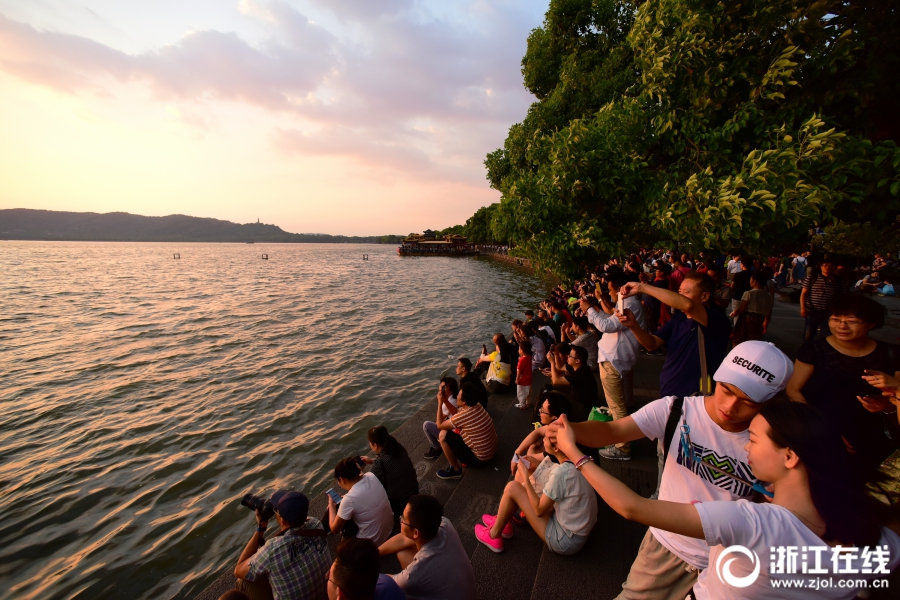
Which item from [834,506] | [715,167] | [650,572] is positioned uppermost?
[715,167]

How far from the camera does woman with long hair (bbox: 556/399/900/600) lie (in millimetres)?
1259

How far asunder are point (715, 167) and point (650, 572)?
19.1ft

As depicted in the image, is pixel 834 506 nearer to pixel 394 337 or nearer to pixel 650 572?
pixel 650 572

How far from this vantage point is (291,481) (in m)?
6.46

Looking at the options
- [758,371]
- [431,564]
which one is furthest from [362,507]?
[758,371]

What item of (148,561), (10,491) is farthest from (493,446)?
(10,491)

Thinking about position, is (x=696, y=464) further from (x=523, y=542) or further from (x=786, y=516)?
(x=523, y=542)

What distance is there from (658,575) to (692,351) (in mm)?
1969

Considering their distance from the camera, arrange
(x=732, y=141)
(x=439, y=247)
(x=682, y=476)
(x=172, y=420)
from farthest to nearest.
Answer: (x=439, y=247), (x=172, y=420), (x=732, y=141), (x=682, y=476)

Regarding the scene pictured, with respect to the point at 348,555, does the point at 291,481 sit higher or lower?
lower

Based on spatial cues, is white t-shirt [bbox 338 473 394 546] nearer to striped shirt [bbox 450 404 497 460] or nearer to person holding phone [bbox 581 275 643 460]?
striped shirt [bbox 450 404 497 460]

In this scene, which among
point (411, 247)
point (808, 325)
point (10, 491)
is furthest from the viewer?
point (411, 247)

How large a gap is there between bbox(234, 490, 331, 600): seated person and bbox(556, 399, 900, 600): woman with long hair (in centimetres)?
274

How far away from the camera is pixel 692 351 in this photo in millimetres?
3273
